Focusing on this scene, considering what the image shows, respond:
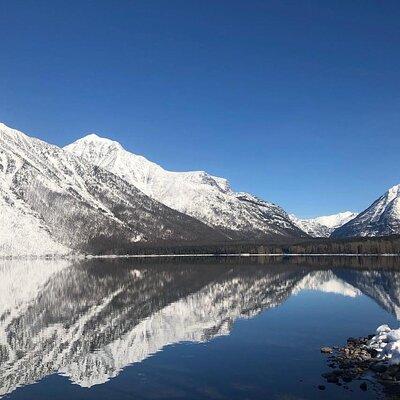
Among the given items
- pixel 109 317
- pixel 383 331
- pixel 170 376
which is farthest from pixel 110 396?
pixel 109 317

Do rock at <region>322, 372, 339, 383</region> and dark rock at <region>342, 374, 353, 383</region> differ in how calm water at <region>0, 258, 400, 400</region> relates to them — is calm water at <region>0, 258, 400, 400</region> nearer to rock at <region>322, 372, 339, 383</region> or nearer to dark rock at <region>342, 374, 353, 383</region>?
rock at <region>322, 372, 339, 383</region>

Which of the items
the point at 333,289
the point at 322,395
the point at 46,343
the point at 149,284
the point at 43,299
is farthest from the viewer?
the point at 149,284

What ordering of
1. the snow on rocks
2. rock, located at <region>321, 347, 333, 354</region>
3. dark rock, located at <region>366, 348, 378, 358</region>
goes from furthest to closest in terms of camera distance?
rock, located at <region>321, 347, 333, 354</region>, dark rock, located at <region>366, 348, 378, 358</region>, the snow on rocks

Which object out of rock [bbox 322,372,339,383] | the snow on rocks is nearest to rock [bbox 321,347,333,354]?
the snow on rocks

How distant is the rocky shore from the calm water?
1470 millimetres

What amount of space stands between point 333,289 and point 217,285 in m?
32.7

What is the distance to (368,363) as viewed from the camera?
169 ft

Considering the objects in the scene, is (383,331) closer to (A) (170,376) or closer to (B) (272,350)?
(B) (272,350)

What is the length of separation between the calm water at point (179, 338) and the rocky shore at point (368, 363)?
1470 mm

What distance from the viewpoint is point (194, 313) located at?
9219cm

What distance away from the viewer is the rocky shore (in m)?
45.4

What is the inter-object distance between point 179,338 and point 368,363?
28463mm

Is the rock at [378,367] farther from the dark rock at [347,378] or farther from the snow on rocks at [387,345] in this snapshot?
the dark rock at [347,378]

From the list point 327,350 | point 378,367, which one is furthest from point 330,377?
point 327,350
